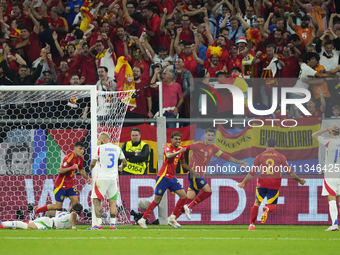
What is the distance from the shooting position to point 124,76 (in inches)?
495

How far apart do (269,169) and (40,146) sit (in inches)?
194

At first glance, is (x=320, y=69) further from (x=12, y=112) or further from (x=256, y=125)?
(x=12, y=112)

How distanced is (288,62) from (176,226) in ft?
18.3

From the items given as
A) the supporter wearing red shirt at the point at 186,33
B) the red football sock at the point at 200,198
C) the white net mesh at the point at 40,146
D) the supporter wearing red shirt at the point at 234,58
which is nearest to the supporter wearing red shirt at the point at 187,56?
the supporter wearing red shirt at the point at 186,33

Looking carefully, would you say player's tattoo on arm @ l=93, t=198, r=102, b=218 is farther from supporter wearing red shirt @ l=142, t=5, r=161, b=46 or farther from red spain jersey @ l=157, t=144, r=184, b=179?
supporter wearing red shirt @ l=142, t=5, r=161, b=46

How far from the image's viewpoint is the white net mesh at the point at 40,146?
1112 cm

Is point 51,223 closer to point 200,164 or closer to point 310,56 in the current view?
point 200,164

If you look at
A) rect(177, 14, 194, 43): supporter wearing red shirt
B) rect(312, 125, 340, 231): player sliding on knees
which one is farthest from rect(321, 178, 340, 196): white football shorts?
rect(177, 14, 194, 43): supporter wearing red shirt

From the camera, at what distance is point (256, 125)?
1141 cm

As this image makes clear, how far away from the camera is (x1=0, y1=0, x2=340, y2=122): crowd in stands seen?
12.2 m

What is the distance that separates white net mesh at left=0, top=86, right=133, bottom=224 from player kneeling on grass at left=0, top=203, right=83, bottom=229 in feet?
4.43

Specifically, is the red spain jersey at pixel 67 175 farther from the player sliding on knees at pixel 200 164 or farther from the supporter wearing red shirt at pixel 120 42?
the supporter wearing red shirt at pixel 120 42

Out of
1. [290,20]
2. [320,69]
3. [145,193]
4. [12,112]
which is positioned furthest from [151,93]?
[290,20]

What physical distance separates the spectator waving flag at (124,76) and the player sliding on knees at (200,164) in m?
2.36
